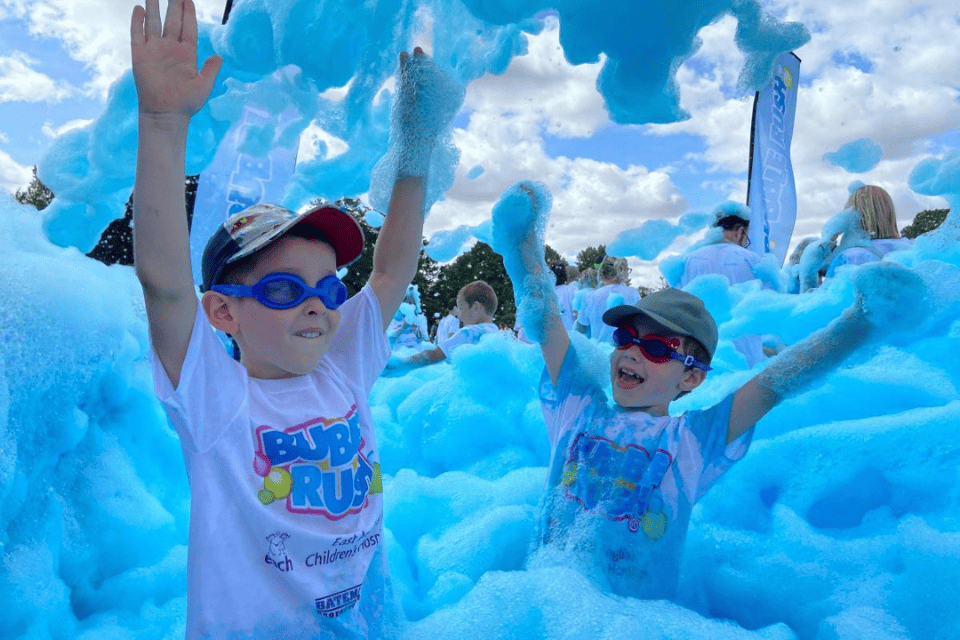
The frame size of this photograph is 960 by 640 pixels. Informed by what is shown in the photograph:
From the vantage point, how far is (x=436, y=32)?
1746 mm

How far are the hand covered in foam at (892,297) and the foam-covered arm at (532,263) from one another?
80 cm

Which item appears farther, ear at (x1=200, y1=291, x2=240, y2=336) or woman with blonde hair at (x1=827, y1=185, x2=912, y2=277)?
woman with blonde hair at (x1=827, y1=185, x2=912, y2=277)

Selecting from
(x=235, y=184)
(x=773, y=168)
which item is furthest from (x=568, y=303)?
(x=235, y=184)

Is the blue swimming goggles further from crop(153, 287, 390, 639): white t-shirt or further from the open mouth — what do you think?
the open mouth

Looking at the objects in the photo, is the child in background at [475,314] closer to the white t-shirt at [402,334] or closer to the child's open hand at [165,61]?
the white t-shirt at [402,334]

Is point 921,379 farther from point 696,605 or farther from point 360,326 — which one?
point 360,326

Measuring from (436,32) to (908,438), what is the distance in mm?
1862

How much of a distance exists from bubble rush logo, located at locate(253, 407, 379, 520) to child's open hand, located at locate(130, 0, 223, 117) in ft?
1.91

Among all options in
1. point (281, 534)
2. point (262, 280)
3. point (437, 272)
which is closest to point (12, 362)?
point (262, 280)

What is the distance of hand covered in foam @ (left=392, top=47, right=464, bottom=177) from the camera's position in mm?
1655

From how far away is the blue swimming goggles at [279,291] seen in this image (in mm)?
1272

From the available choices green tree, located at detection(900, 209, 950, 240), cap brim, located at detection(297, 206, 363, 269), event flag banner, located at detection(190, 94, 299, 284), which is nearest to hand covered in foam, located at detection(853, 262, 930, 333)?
cap brim, located at detection(297, 206, 363, 269)

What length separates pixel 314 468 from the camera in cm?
126

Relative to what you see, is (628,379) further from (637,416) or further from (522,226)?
(522,226)
